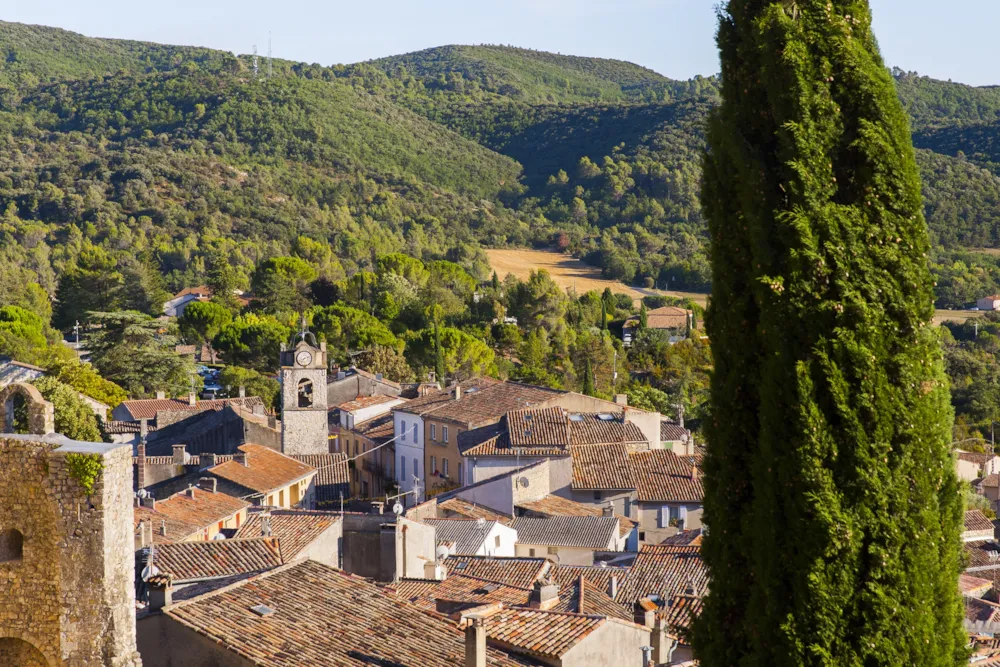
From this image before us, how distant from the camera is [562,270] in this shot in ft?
363

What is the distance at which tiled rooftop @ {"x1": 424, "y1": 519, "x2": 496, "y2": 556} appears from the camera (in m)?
22.6

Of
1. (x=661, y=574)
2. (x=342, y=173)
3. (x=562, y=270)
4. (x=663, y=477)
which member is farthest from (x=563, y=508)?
(x=342, y=173)

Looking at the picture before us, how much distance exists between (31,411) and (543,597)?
7.27m

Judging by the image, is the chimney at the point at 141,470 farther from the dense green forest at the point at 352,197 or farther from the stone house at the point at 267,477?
the dense green forest at the point at 352,197

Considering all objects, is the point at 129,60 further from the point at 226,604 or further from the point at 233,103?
the point at 226,604

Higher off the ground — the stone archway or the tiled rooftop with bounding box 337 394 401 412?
the stone archway

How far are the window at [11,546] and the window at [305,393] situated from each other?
97.6 feet

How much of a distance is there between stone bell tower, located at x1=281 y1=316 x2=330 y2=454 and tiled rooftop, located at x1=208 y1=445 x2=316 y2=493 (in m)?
2.38

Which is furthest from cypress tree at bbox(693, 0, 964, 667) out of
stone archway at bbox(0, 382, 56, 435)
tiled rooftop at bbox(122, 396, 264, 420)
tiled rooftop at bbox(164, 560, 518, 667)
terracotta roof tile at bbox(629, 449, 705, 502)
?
tiled rooftop at bbox(122, 396, 264, 420)

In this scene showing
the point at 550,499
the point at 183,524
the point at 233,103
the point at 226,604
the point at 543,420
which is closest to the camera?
the point at 226,604

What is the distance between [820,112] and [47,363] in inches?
1863

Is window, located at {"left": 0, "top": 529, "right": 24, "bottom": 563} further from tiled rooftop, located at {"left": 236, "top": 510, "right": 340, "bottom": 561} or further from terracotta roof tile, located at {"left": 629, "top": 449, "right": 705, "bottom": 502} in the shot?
terracotta roof tile, located at {"left": 629, "top": 449, "right": 705, "bottom": 502}

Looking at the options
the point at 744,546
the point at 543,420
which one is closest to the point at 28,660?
the point at 744,546

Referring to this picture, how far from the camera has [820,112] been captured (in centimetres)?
651
